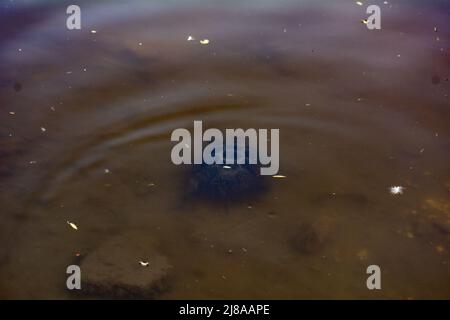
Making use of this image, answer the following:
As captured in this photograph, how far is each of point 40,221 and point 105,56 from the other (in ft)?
7.75

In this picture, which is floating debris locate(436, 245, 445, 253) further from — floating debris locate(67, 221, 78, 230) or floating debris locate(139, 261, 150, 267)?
floating debris locate(67, 221, 78, 230)

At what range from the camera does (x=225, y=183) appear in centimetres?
390

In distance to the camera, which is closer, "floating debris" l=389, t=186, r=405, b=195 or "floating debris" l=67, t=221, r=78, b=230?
"floating debris" l=67, t=221, r=78, b=230

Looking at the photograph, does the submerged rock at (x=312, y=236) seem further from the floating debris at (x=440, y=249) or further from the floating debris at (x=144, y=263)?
the floating debris at (x=144, y=263)

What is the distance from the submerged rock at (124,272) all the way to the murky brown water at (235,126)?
0.26 feet

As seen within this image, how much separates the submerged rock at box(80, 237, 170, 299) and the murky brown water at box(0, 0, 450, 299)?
8cm

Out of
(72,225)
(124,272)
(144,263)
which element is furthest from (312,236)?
(72,225)

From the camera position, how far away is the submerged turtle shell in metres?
3.90

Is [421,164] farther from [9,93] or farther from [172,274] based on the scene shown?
[9,93]

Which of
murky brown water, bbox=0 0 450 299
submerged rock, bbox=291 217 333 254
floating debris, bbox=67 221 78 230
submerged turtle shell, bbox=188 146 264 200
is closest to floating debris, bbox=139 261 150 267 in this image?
murky brown water, bbox=0 0 450 299

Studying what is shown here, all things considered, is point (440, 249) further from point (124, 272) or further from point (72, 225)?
point (72, 225)

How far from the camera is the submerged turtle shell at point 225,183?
390 centimetres

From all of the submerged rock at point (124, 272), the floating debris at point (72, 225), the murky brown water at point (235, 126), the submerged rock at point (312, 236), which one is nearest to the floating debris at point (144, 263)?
the submerged rock at point (124, 272)

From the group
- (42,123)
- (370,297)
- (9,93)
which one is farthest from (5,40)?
(370,297)
